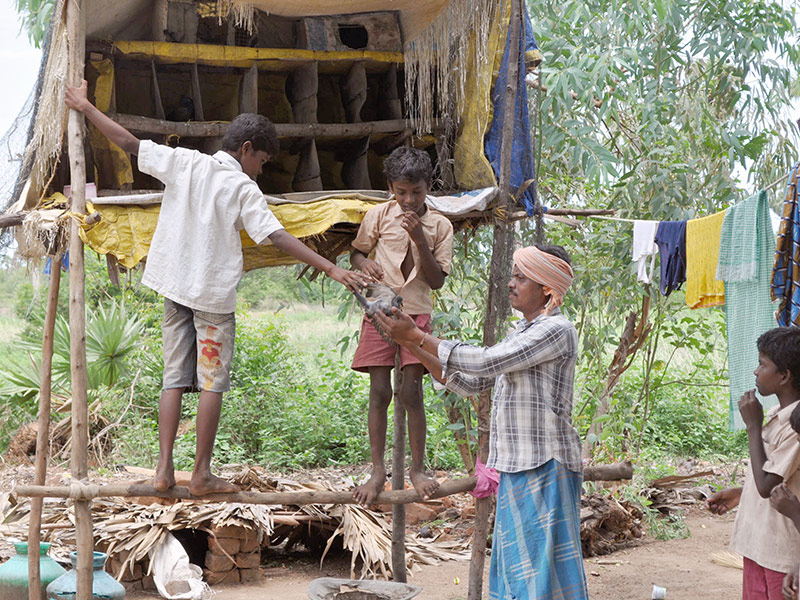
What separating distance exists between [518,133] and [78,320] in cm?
240

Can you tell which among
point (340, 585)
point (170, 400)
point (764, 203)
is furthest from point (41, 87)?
point (764, 203)

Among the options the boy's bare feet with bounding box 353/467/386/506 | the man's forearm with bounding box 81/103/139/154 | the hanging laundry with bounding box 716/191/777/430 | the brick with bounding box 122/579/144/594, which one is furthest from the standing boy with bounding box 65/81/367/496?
the brick with bounding box 122/579/144/594

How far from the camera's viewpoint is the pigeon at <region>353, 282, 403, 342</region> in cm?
306

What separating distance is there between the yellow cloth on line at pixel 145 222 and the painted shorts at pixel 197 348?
18.4 inches

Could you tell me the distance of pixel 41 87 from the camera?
13.9ft

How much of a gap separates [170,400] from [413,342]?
3.68 feet

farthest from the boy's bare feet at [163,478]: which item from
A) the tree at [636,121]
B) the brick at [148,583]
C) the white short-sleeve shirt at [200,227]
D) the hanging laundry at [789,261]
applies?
the tree at [636,121]

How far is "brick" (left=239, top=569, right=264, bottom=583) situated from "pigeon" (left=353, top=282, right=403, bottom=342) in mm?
3127

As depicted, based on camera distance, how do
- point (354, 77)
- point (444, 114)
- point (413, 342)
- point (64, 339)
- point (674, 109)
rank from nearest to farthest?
1. point (413, 342)
2. point (444, 114)
3. point (354, 77)
4. point (674, 109)
5. point (64, 339)

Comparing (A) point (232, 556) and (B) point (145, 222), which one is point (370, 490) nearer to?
(B) point (145, 222)

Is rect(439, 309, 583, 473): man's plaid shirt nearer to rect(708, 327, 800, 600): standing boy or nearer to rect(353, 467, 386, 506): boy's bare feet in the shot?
rect(708, 327, 800, 600): standing boy

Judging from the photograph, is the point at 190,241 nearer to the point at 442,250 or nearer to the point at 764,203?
the point at 442,250

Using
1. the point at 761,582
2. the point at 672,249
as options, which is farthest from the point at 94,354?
the point at 761,582

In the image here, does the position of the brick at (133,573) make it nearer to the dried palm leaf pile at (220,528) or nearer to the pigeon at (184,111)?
the dried palm leaf pile at (220,528)
